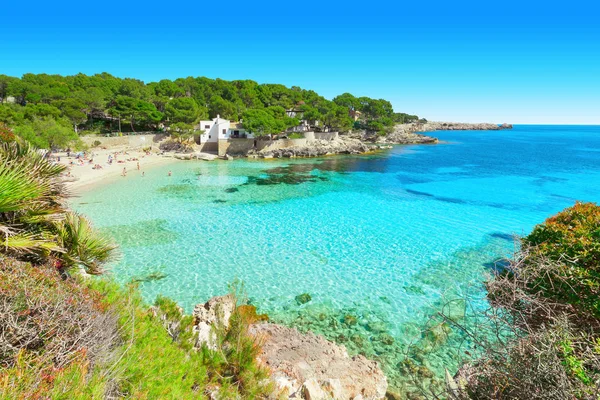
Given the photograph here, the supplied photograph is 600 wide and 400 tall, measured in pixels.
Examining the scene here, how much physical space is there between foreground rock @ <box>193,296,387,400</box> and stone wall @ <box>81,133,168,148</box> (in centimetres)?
4572

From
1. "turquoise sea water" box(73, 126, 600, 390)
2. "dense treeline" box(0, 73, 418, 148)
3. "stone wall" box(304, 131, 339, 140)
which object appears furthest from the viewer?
"stone wall" box(304, 131, 339, 140)

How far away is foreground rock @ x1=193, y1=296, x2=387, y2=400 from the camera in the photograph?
238 inches

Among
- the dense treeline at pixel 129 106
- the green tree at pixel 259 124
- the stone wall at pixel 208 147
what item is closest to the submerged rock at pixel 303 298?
the dense treeline at pixel 129 106

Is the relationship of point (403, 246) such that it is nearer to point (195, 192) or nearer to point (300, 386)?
point (300, 386)

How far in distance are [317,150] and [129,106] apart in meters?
33.5

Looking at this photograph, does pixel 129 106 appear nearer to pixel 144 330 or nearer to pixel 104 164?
pixel 104 164

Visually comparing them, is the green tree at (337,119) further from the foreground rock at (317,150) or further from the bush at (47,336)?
the bush at (47,336)

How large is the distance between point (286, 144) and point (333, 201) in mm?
32321

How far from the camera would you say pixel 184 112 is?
52.8 m

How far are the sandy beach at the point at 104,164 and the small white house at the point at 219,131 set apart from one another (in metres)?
9.62

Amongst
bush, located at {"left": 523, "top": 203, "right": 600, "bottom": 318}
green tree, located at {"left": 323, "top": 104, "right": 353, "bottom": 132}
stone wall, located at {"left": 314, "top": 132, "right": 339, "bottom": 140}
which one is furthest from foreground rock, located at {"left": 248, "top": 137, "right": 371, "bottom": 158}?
bush, located at {"left": 523, "top": 203, "right": 600, "bottom": 318}

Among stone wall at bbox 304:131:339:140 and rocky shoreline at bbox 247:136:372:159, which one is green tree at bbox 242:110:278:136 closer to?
rocky shoreline at bbox 247:136:372:159

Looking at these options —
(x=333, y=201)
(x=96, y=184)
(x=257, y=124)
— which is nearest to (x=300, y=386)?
(x=333, y=201)

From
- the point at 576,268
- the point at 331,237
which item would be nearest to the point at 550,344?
the point at 576,268
